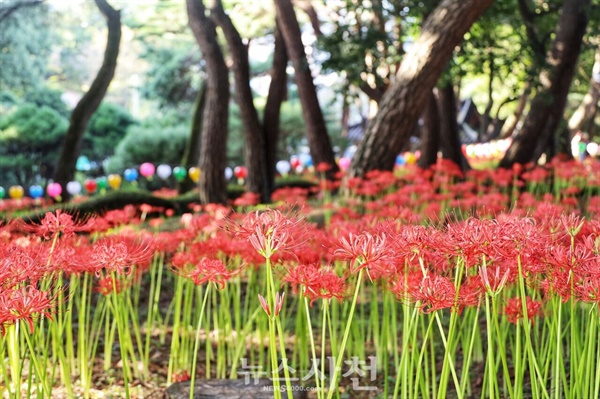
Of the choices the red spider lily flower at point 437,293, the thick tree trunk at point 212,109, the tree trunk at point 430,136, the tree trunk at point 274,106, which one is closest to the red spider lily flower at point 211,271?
the red spider lily flower at point 437,293

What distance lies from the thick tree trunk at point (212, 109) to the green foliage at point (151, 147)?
8.31 meters

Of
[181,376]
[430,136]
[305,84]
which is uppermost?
[305,84]

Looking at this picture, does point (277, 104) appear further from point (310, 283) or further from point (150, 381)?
point (310, 283)

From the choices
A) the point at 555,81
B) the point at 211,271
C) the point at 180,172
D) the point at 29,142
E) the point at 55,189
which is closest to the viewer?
the point at 211,271

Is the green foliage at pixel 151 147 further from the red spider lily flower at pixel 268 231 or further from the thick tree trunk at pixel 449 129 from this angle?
the red spider lily flower at pixel 268 231

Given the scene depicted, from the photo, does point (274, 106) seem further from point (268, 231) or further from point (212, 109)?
point (268, 231)

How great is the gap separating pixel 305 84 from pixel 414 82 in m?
3.27

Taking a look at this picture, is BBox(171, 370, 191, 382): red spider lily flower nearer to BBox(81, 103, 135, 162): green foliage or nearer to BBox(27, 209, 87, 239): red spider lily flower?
BBox(27, 209, 87, 239): red spider lily flower

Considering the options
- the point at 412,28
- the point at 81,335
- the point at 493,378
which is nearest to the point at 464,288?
the point at 493,378

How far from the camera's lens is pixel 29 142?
62.2 feet

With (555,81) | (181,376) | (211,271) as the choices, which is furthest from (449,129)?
(211,271)

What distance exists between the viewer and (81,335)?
3.32 m

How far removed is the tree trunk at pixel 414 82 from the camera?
6.38 meters

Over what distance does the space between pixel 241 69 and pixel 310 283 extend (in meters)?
8.08
